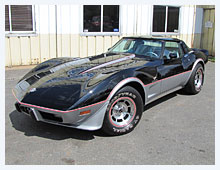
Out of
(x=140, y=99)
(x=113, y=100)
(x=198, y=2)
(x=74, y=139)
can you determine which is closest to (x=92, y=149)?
(x=74, y=139)

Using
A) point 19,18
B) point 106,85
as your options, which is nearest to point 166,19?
point 19,18

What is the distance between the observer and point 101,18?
10359mm

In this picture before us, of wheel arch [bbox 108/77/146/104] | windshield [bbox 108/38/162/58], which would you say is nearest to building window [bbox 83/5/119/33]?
windshield [bbox 108/38/162/58]

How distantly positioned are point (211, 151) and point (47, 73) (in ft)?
9.77

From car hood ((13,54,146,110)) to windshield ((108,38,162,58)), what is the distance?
0.34 metres

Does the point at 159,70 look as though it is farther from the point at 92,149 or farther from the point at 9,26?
the point at 9,26

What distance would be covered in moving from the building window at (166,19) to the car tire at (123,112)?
8355 mm

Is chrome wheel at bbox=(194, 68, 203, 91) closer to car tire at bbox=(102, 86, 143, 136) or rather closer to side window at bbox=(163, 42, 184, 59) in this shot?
side window at bbox=(163, 42, 184, 59)

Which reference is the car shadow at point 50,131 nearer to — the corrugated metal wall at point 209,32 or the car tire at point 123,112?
the car tire at point 123,112

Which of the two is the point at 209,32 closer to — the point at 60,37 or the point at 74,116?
the point at 60,37

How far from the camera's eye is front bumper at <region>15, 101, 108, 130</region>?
11.2 ft

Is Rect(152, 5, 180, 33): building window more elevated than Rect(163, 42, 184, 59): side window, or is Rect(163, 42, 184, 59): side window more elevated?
Rect(152, 5, 180, 33): building window

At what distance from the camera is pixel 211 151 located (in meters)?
3.51

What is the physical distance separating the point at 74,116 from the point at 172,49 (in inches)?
122
